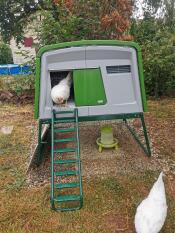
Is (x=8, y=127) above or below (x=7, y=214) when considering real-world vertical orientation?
below

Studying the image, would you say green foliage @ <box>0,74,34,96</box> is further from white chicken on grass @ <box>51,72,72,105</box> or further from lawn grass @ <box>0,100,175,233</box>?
white chicken on grass @ <box>51,72,72,105</box>

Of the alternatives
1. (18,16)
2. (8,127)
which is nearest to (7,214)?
(8,127)

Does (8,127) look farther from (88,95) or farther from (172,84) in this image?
(172,84)

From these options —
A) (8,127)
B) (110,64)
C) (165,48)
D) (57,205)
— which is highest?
(110,64)

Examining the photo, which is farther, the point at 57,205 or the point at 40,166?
the point at 40,166

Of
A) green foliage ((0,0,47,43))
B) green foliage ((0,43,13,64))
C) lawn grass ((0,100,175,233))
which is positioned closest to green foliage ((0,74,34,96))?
lawn grass ((0,100,175,233))

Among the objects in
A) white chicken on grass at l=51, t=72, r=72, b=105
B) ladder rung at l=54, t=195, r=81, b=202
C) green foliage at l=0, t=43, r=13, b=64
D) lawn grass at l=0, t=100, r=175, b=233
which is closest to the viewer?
lawn grass at l=0, t=100, r=175, b=233

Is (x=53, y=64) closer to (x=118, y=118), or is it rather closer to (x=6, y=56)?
(x=118, y=118)

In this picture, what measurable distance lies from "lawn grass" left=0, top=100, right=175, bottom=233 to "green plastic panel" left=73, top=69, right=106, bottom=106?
1.22m

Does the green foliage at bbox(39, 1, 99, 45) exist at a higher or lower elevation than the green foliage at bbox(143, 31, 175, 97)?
higher

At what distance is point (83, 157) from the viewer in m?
5.91

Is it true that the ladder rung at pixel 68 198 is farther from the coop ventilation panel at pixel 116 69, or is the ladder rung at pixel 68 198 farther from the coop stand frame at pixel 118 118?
the coop ventilation panel at pixel 116 69

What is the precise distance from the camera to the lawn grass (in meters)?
4.04

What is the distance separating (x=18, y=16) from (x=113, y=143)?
14.5 meters
